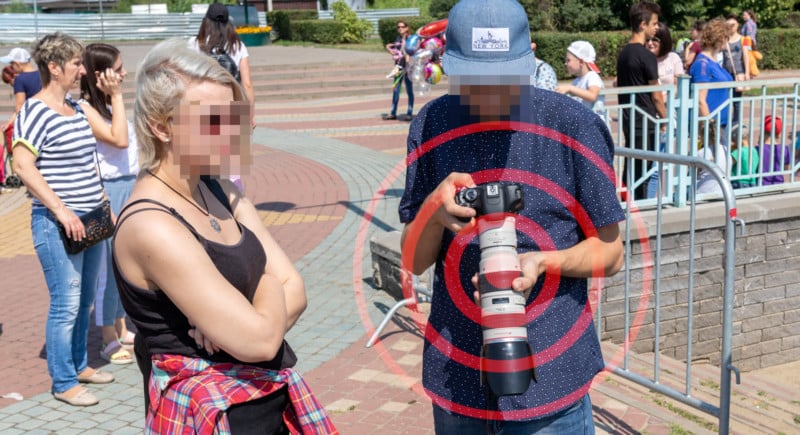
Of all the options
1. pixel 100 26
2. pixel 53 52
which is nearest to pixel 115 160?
pixel 53 52

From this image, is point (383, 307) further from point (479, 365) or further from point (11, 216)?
point (11, 216)

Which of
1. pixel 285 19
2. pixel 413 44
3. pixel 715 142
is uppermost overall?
pixel 285 19

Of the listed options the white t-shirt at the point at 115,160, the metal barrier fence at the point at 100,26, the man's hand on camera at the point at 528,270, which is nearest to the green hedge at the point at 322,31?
the metal barrier fence at the point at 100,26

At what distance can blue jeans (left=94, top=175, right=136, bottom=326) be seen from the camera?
223 inches

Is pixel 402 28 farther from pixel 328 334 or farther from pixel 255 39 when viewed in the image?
pixel 255 39

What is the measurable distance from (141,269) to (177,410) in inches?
14.9

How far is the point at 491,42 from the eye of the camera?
2197 millimetres

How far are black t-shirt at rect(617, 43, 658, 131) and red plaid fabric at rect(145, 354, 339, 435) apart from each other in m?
6.37

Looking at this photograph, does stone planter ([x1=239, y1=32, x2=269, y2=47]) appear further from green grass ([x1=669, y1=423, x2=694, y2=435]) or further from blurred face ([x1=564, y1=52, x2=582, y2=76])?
green grass ([x1=669, y1=423, x2=694, y2=435])

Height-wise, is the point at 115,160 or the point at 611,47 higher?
the point at 611,47

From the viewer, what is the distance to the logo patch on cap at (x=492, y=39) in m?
2.19

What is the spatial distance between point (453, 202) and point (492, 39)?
1.36ft

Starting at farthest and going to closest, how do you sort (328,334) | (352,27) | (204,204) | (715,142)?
(352,27)
(715,142)
(328,334)
(204,204)

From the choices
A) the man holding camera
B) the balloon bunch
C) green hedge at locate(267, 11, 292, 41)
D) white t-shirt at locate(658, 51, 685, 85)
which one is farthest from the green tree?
the man holding camera
